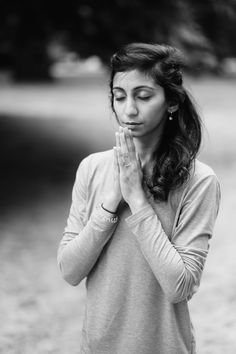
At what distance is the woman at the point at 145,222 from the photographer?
6.04ft

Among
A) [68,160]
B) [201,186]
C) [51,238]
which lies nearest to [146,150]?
[201,186]


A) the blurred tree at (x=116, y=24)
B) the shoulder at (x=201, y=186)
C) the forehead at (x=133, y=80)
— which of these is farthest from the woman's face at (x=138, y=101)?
the blurred tree at (x=116, y=24)

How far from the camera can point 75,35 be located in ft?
32.0

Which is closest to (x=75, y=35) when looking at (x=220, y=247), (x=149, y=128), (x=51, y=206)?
(x=51, y=206)

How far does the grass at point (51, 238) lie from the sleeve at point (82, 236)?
0.60 m

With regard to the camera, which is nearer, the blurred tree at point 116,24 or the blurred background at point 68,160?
the blurred background at point 68,160

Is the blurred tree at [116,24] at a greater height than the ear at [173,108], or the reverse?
the blurred tree at [116,24]

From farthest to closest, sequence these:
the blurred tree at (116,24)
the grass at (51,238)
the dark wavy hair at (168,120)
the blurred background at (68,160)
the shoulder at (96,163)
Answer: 1. the blurred tree at (116,24)
2. the blurred background at (68,160)
3. the grass at (51,238)
4. the shoulder at (96,163)
5. the dark wavy hair at (168,120)

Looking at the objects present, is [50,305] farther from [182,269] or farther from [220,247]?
[182,269]

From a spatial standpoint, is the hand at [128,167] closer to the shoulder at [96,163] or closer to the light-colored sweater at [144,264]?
the light-colored sweater at [144,264]

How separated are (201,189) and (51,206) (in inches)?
246

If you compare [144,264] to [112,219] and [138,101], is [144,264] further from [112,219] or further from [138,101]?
[138,101]

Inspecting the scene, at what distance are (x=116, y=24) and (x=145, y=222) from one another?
24.1 ft

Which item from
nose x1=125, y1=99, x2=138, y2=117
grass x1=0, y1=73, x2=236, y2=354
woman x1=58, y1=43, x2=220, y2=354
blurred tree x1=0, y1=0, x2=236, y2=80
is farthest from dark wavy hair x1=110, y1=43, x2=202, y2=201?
blurred tree x1=0, y1=0, x2=236, y2=80
